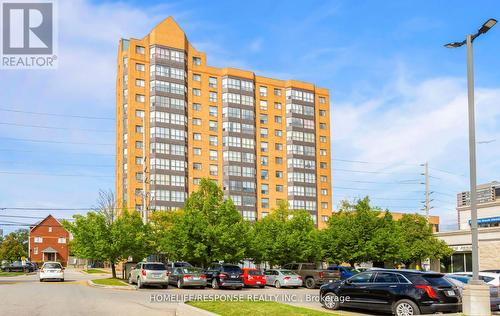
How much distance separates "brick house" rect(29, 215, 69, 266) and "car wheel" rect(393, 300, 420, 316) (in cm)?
11138

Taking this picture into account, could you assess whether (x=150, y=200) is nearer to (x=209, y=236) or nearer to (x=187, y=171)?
(x=187, y=171)

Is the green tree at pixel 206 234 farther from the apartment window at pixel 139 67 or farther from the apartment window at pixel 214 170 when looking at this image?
the apartment window at pixel 214 170

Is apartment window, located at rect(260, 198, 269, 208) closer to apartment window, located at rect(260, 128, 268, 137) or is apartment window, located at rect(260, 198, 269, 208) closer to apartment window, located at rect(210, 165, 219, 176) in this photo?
apartment window, located at rect(210, 165, 219, 176)

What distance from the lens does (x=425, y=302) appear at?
17.7 meters

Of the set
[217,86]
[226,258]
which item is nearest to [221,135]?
[217,86]

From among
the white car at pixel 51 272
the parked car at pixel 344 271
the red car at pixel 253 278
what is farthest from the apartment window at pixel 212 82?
the red car at pixel 253 278

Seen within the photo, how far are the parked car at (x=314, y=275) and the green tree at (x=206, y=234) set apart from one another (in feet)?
16.6

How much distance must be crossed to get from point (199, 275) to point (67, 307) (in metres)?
15.6

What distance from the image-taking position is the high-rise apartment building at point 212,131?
93.8 meters

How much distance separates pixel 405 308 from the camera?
18156mm

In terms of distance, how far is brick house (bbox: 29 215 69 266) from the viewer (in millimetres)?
118938

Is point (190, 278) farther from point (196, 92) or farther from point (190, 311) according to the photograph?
point (196, 92)

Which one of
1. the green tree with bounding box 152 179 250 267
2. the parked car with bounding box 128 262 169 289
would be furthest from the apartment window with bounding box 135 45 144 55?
the parked car with bounding box 128 262 169 289

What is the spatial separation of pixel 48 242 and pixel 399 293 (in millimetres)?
113762
